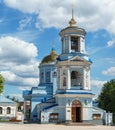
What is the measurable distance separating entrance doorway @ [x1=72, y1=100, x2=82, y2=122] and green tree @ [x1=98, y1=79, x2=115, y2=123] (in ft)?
57.8

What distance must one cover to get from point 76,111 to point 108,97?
21302mm

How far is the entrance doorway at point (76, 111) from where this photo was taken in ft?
141

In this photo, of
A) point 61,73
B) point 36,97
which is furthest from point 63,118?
point 36,97

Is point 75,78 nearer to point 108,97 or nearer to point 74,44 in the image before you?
point 74,44

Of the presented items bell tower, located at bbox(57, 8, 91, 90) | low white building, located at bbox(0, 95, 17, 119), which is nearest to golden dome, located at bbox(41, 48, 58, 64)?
low white building, located at bbox(0, 95, 17, 119)

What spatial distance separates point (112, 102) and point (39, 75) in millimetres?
14499

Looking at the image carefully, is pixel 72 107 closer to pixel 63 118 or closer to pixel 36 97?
pixel 63 118

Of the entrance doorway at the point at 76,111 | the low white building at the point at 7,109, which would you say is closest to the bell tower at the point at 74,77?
the entrance doorway at the point at 76,111

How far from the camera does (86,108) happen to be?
4309cm

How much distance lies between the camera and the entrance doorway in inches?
1689

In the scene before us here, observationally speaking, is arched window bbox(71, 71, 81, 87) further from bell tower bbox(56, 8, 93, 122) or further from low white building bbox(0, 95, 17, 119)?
low white building bbox(0, 95, 17, 119)

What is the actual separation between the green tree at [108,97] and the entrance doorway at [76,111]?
17.6m

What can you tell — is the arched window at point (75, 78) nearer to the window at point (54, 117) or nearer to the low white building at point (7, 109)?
the window at point (54, 117)

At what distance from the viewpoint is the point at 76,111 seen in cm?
4369
